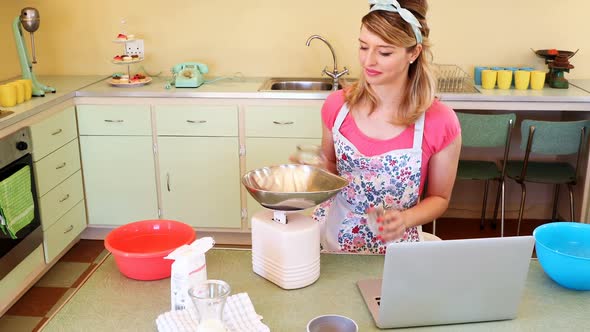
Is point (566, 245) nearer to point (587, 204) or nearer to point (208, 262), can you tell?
point (208, 262)

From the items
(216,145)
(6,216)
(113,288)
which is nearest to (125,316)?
(113,288)

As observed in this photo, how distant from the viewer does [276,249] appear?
1.58 m

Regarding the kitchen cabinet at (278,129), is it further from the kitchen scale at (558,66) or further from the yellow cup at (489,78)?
the kitchen scale at (558,66)

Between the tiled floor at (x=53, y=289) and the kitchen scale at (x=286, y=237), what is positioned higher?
the kitchen scale at (x=286, y=237)

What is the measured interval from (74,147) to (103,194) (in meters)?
0.34

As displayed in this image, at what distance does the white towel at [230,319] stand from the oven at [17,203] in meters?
1.75

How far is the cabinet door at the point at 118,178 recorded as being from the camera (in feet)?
11.9

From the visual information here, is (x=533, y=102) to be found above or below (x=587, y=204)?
above

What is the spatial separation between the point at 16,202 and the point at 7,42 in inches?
55.5

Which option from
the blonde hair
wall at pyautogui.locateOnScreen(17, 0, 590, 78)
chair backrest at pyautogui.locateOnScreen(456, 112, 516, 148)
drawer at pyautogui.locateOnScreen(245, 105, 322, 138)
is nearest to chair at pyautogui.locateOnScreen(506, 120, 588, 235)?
chair backrest at pyautogui.locateOnScreen(456, 112, 516, 148)

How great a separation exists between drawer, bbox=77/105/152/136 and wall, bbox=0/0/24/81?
66 cm

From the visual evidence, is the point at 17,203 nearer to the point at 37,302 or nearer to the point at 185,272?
the point at 37,302

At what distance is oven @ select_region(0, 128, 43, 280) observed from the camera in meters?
2.81

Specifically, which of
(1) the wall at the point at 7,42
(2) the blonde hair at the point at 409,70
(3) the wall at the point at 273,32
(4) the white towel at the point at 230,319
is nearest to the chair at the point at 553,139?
(3) the wall at the point at 273,32
